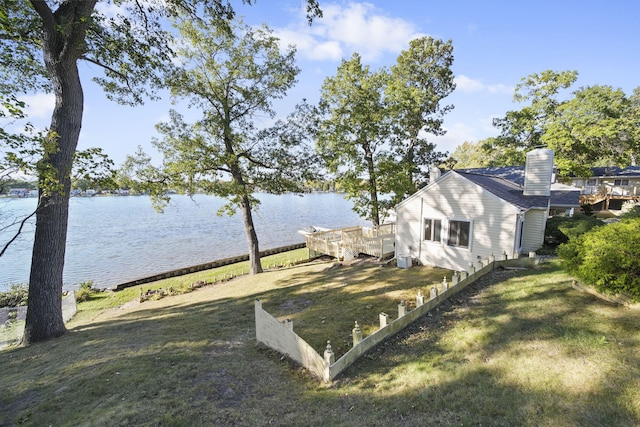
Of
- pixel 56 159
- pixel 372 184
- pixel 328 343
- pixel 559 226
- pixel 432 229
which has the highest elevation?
pixel 56 159

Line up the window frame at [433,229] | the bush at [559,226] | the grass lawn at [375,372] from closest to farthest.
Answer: the grass lawn at [375,372]
the bush at [559,226]
the window frame at [433,229]

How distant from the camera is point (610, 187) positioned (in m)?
27.5

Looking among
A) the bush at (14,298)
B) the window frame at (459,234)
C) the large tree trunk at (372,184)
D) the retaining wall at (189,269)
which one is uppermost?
the large tree trunk at (372,184)

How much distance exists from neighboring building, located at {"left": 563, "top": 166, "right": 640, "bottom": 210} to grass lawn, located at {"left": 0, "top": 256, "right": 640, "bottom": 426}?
2390cm

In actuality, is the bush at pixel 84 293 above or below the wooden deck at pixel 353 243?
below

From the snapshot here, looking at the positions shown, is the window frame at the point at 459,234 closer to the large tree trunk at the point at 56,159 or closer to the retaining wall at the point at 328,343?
the retaining wall at the point at 328,343

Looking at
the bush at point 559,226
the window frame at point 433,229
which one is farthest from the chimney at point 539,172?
the window frame at point 433,229

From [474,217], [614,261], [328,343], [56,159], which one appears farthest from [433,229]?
[56,159]

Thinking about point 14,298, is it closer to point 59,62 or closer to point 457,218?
point 59,62

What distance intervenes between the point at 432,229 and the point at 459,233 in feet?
3.87

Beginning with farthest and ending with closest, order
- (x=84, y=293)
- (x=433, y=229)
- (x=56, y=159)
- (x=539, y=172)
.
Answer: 1. (x=84, y=293)
2. (x=433, y=229)
3. (x=539, y=172)
4. (x=56, y=159)

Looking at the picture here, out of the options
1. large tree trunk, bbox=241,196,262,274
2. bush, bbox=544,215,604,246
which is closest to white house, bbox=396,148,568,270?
bush, bbox=544,215,604,246

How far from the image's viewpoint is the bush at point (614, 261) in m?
5.86

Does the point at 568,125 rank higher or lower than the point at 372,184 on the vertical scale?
higher
